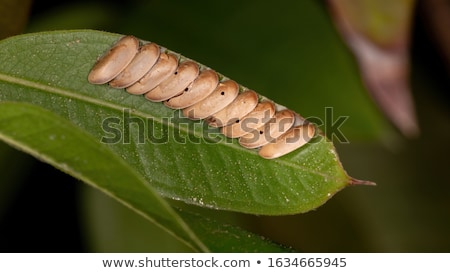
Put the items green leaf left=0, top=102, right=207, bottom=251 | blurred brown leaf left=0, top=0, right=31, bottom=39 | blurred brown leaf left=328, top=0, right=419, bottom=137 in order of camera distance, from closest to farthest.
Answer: green leaf left=0, top=102, right=207, bottom=251, blurred brown leaf left=0, top=0, right=31, bottom=39, blurred brown leaf left=328, top=0, right=419, bottom=137

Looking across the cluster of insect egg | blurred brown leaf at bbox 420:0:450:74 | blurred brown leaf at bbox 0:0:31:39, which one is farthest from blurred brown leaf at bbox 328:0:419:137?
blurred brown leaf at bbox 0:0:31:39

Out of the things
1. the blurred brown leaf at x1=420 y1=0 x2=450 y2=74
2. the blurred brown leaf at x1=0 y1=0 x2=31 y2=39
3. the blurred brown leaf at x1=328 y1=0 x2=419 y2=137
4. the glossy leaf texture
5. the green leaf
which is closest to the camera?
the green leaf

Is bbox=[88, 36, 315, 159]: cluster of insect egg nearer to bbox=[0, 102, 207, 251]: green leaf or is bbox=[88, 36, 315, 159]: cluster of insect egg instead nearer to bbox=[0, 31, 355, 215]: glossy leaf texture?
bbox=[0, 31, 355, 215]: glossy leaf texture

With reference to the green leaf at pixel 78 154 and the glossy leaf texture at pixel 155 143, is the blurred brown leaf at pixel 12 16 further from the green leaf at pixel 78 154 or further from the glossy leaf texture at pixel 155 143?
the green leaf at pixel 78 154

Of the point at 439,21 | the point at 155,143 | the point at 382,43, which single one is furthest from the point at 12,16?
the point at 439,21

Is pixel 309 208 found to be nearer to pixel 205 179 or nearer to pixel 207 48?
pixel 205 179

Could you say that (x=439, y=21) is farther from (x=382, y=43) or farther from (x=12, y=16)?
(x=12, y=16)

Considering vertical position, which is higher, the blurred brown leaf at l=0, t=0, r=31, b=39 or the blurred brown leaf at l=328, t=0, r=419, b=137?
the blurred brown leaf at l=0, t=0, r=31, b=39
